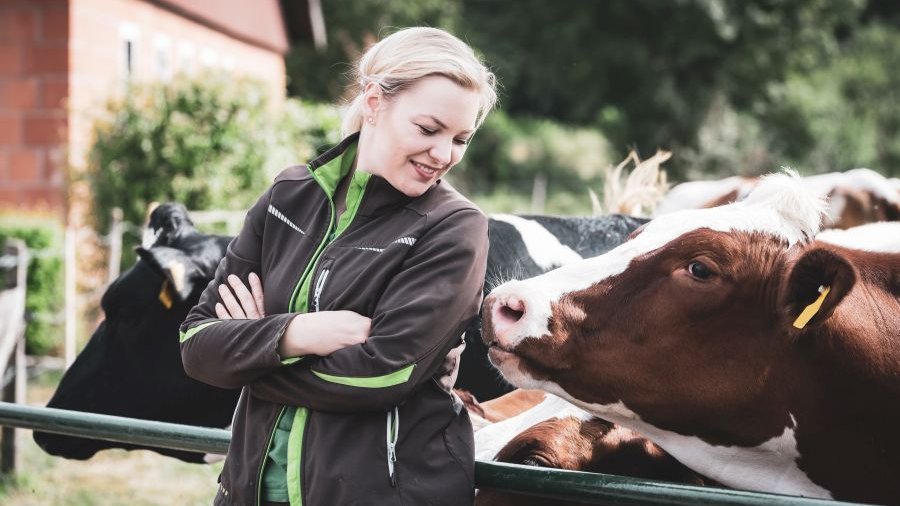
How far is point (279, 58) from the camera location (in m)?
21.2

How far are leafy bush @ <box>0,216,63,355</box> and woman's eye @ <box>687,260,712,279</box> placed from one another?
7.72m

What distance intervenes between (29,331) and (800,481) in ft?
27.0

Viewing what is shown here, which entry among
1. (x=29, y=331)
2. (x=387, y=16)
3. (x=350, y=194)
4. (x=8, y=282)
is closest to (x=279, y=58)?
(x=387, y=16)

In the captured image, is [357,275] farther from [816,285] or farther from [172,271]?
[172,271]

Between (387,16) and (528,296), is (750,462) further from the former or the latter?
(387,16)

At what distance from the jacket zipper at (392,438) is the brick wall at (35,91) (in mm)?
10967

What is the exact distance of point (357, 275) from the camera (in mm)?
2035

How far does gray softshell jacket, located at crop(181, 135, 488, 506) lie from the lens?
1.92 m

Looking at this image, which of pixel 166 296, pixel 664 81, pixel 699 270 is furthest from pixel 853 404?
pixel 664 81

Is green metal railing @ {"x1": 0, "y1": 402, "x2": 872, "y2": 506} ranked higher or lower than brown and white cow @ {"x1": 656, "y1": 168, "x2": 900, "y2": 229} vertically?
lower

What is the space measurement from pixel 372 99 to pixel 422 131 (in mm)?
152

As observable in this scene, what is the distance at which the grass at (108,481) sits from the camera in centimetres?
587

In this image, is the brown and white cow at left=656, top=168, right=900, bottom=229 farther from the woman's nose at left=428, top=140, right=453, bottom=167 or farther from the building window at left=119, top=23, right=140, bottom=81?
the building window at left=119, top=23, right=140, bottom=81

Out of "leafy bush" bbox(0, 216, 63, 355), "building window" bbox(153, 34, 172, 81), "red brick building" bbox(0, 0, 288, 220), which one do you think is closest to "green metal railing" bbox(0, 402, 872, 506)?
"leafy bush" bbox(0, 216, 63, 355)
